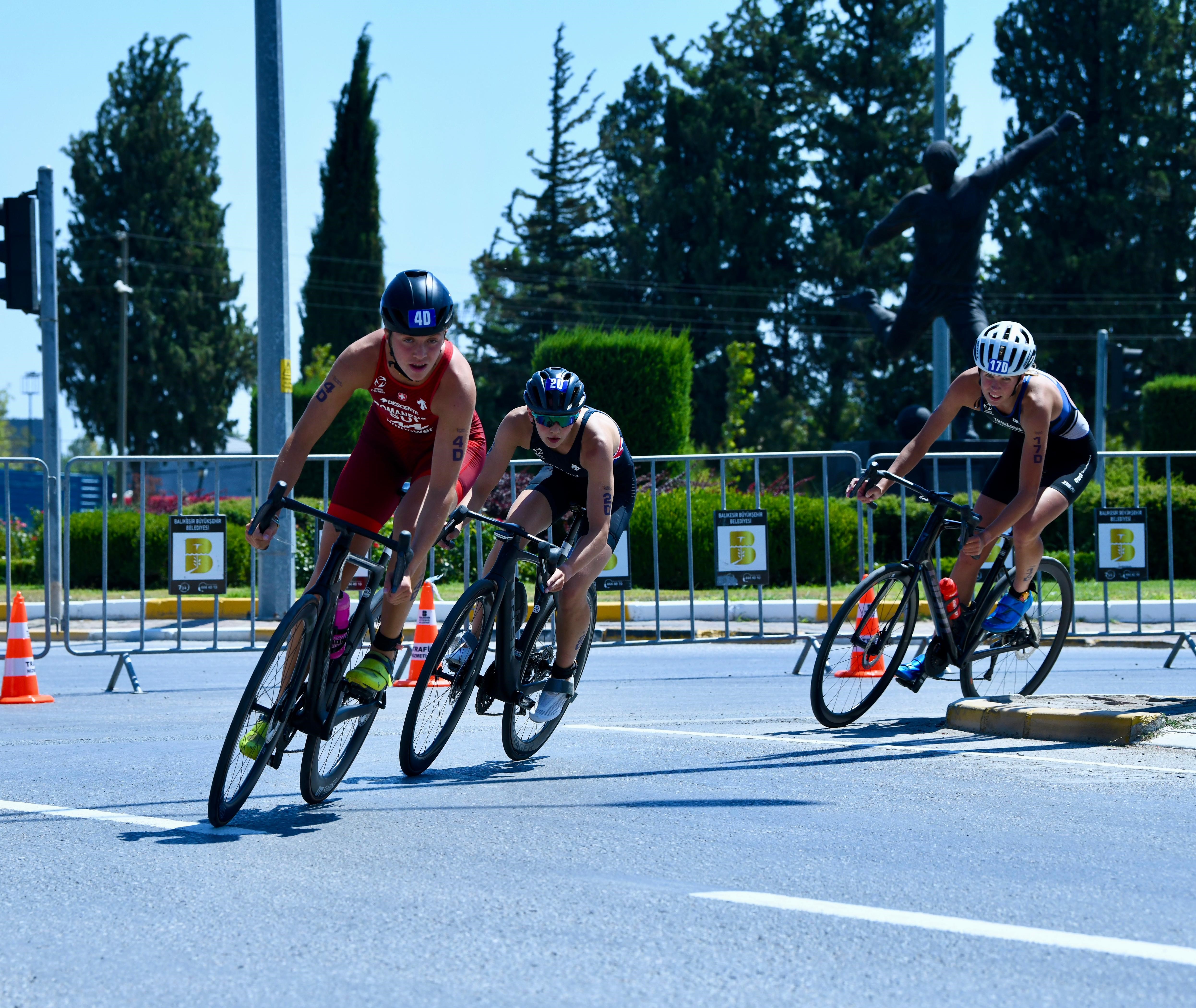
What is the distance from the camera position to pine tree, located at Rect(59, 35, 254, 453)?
5444cm

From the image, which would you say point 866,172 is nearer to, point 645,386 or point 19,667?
point 645,386

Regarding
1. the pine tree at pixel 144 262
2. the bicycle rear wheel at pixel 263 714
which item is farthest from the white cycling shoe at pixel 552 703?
the pine tree at pixel 144 262

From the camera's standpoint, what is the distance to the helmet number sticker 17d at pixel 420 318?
517 cm

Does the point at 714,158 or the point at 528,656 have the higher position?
the point at 714,158

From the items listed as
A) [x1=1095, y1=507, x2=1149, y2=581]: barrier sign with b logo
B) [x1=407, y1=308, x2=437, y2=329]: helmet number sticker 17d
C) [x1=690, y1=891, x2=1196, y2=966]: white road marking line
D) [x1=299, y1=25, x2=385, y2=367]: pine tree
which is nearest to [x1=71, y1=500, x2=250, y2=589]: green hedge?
[x1=1095, y1=507, x2=1149, y2=581]: barrier sign with b logo

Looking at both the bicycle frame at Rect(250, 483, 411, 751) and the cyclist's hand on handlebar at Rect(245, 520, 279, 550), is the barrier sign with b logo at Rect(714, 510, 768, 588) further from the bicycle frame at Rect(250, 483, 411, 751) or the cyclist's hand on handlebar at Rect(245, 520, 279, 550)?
the cyclist's hand on handlebar at Rect(245, 520, 279, 550)

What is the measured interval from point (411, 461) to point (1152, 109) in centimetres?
4937

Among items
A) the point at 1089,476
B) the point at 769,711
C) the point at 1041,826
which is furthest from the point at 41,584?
the point at 1041,826

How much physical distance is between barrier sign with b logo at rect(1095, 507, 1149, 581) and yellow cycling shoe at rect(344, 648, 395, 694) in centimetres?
793

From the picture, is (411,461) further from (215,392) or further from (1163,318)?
(215,392)

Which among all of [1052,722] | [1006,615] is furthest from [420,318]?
[1006,615]

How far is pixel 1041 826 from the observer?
489 cm

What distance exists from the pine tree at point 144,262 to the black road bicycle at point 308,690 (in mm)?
51324

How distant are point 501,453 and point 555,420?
1.14 feet
